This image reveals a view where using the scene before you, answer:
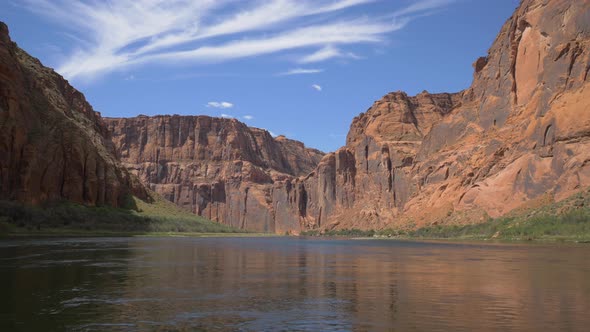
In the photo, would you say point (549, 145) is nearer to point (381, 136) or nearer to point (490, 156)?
point (490, 156)

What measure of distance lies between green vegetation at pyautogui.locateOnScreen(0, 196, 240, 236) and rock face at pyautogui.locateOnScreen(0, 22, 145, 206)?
419 centimetres

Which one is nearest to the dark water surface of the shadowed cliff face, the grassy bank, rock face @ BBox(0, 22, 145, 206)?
the grassy bank

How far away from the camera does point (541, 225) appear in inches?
3187

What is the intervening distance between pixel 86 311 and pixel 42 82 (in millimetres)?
127199

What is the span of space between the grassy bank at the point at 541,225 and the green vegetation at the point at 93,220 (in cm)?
6293

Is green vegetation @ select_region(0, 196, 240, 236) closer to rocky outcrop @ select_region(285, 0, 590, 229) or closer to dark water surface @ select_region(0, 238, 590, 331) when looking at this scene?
rocky outcrop @ select_region(285, 0, 590, 229)

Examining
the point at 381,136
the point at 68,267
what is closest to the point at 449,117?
the point at 381,136

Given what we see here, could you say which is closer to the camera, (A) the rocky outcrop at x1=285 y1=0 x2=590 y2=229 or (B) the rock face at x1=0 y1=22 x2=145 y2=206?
(A) the rocky outcrop at x1=285 y1=0 x2=590 y2=229

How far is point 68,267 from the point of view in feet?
111

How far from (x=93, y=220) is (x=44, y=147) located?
1695 cm

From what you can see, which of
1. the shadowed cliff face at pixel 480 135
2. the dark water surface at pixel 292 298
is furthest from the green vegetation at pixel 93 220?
the dark water surface at pixel 292 298

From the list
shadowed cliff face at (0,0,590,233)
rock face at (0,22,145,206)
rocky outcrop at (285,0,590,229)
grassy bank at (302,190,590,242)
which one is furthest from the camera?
rock face at (0,22,145,206)

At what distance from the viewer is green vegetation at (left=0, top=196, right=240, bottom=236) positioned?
88938 millimetres

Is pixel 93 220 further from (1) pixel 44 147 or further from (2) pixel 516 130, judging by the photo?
(2) pixel 516 130
